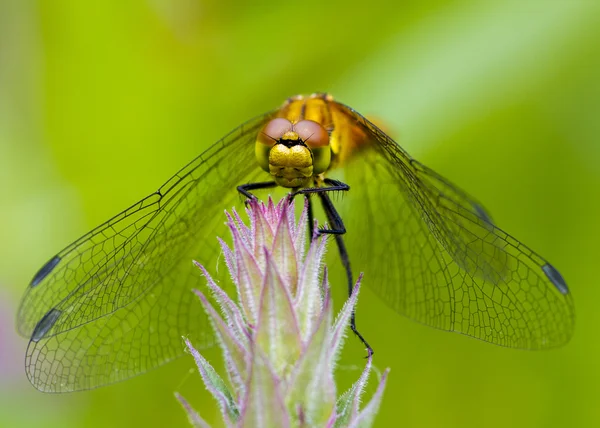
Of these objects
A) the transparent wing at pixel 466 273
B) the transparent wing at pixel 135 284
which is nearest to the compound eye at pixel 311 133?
the transparent wing at pixel 466 273

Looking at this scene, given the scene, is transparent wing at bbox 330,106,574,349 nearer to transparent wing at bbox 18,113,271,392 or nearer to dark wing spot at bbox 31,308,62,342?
transparent wing at bbox 18,113,271,392

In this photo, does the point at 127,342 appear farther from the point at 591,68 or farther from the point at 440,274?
the point at 591,68

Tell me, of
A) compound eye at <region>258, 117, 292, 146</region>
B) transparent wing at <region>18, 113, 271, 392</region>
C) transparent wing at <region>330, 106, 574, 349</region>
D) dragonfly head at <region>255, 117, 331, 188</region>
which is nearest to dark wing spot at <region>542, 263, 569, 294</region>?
transparent wing at <region>330, 106, 574, 349</region>

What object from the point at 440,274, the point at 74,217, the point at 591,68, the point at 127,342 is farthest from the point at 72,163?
the point at 591,68

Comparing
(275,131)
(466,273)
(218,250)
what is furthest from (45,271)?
(466,273)

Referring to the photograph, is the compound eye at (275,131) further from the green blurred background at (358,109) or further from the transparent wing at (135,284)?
the green blurred background at (358,109)

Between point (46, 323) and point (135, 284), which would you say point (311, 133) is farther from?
point (46, 323)
